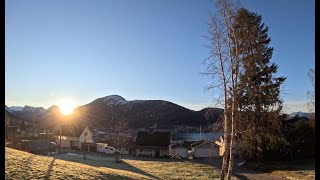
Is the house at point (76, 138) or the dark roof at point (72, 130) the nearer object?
the house at point (76, 138)

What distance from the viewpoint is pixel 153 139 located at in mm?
80625

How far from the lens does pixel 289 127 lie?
2016 inches

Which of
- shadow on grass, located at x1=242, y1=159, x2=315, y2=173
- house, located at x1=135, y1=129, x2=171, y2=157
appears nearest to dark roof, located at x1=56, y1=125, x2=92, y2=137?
house, located at x1=135, y1=129, x2=171, y2=157

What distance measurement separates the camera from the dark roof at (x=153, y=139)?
259 ft

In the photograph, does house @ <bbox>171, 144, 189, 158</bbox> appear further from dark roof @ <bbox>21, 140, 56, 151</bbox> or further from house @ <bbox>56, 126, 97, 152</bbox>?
house @ <bbox>56, 126, 97, 152</bbox>

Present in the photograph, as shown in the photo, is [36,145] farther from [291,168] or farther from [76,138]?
[291,168]

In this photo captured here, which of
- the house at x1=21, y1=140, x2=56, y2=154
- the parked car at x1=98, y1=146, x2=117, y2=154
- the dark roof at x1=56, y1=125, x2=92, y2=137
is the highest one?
the dark roof at x1=56, y1=125, x2=92, y2=137

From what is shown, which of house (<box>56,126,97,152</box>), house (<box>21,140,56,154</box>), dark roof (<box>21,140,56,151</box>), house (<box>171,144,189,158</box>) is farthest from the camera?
house (<box>56,126,97,152</box>)

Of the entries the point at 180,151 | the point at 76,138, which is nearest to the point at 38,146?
the point at 180,151

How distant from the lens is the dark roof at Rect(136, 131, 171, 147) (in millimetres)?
79062

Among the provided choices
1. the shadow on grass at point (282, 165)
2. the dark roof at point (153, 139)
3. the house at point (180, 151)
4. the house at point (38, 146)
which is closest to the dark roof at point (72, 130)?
the dark roof at point (153, 139)

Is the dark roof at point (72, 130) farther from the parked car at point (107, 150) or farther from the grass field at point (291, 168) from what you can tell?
the grass field at point (291, 168)

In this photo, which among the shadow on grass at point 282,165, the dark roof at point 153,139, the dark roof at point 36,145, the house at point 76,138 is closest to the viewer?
the shadow on grass at point 282,165
